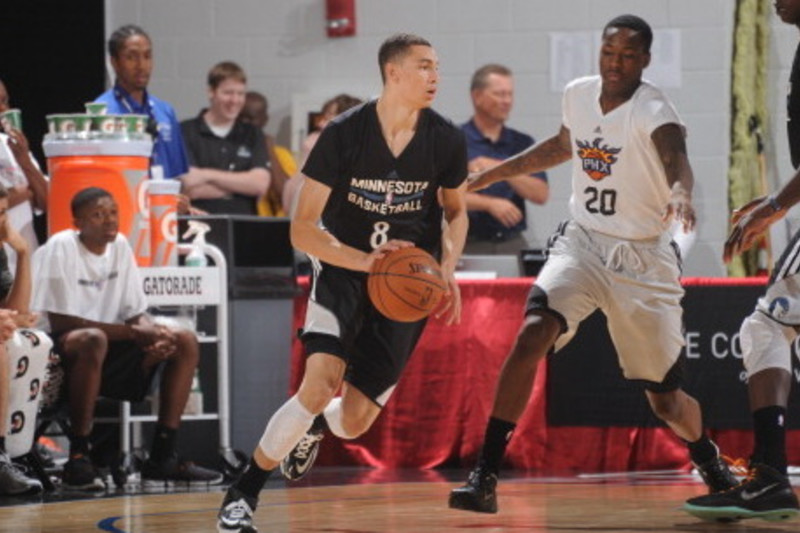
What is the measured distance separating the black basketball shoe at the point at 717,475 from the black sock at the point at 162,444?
2769 millimetres

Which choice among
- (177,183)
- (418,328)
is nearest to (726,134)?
(177,183)

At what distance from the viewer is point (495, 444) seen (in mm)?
5754

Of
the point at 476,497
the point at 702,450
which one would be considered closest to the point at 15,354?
the point at 476,497

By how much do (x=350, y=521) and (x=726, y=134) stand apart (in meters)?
5.35

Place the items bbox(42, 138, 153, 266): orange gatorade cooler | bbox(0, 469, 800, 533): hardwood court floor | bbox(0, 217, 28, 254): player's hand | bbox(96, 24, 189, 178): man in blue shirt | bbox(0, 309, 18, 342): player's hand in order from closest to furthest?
bbox(0, 469, 800, 533): hardwood court floor < bbox(0, 309, 18, 342): player's hand < bbox(0, 217, 28, 254): player's hand < bbox(42, 138, 153, 266): orange gatorade cooler < bbox(96, 24, 189, 178): man in blue shirt

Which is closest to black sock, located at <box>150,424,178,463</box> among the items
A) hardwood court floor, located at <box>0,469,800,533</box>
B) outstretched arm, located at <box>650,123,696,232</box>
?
hardwood court floor, located at <box>0,469,800,533</box>

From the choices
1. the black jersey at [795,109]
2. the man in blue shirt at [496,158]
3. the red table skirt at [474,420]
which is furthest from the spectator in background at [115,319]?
the black jersey at [795,109]

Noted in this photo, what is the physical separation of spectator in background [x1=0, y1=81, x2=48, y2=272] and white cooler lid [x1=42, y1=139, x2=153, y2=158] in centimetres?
23

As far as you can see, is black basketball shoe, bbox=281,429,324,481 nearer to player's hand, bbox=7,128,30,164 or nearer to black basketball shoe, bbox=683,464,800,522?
black basketball shoe, bbox=683,464,800,522

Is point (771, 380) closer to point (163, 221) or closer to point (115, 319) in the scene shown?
point (115, 319)

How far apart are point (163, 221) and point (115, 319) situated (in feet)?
1.96

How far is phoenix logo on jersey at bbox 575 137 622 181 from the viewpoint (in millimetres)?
6109

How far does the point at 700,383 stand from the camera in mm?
8312

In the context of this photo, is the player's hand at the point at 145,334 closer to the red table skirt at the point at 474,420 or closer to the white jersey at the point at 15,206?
the white jersey at the point at 15,206
